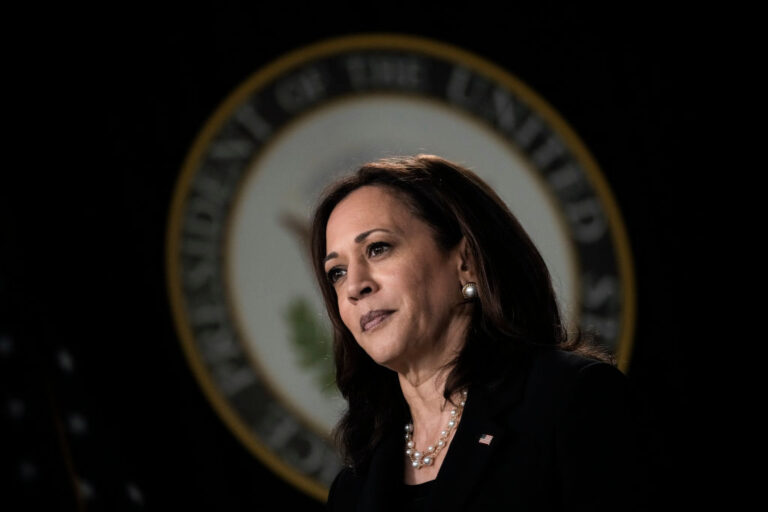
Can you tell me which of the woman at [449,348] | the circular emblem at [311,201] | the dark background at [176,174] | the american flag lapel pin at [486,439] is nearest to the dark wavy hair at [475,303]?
the woman at [449,348]

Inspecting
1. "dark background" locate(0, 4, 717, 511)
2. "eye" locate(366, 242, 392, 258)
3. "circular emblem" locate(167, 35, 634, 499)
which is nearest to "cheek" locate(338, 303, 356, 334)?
"eye" locate(366, 242, 392, 258)

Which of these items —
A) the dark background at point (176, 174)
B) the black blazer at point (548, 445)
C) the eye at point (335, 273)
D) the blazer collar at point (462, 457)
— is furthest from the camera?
the dark background at point (176, 174)

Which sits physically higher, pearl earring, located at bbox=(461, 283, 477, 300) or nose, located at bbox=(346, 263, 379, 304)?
nose, located at bbox=(346, 263, 379, 304)

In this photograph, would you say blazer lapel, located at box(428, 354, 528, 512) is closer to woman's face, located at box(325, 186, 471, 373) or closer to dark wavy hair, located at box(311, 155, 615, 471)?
dark wavy hair, located at box(311, 155, 615, 471)

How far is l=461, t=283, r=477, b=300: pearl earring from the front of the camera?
6.08 ft

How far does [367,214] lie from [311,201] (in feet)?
6.07

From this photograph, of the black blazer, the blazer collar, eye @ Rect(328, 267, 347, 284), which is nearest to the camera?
the black blazer

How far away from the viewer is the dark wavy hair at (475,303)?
1797mm

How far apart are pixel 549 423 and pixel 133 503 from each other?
1.39 metres

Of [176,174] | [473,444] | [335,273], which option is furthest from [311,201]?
[473,444]

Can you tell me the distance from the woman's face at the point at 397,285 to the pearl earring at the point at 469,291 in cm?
1

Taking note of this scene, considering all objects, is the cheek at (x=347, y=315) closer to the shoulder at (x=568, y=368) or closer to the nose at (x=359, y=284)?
the nose at (x=359, y=284)

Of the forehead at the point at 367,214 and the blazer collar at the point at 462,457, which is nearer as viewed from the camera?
the blazer collar at the point at 462,457

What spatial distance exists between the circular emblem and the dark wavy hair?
1485mm
